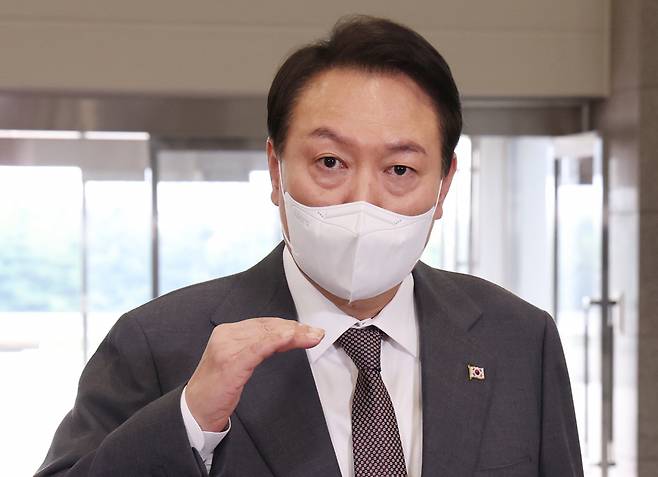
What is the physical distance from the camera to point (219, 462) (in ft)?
3.64

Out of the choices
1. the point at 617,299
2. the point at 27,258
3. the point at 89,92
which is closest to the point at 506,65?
the point at 617,299

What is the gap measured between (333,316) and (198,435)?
28 centimetres

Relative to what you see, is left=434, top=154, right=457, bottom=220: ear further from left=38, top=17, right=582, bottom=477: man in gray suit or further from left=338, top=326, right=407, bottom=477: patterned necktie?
left=338, top=326, right=407, bottom=477: patterned necktie

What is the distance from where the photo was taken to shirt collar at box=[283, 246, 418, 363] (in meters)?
1.26

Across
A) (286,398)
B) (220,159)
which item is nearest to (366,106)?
(286,398)

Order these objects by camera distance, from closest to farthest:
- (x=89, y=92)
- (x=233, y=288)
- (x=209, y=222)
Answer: (x=233, y=288)
(x=89, y=92)
(x=209, y=222)

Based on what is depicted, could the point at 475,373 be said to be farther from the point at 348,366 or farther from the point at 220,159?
the point at 220,159

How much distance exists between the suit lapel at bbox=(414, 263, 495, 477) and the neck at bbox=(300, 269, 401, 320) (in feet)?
0.27

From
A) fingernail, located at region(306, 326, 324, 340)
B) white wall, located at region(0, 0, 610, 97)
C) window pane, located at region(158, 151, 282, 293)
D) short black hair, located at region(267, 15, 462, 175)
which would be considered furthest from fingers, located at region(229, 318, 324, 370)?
window pane, located at region(158, 151, 282, 293)

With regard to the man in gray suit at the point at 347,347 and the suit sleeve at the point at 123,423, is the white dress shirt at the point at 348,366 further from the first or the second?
the suit sleeve at the point at 123,423

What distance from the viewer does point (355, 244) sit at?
1.14 meters

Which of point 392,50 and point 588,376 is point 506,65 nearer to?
point 588,376

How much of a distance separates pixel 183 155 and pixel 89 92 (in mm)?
501

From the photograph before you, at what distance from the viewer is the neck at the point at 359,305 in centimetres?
126
